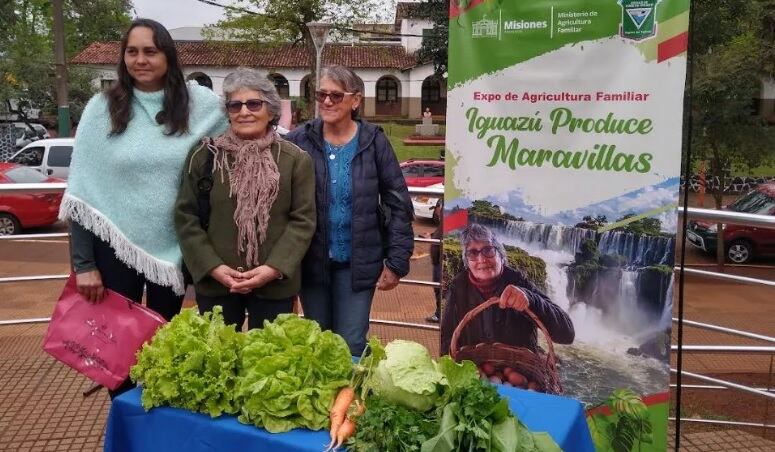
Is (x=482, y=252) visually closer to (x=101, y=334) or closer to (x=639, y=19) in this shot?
(x=639, y=19)

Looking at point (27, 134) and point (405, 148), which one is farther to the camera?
point (405, 148)

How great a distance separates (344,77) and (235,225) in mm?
807

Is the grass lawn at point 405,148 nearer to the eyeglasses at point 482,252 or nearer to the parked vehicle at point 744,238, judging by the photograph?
the parked vehicle at point 744,238

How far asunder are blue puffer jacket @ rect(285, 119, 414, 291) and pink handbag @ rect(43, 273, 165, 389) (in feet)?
2.39

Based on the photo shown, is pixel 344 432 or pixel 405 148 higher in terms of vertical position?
pixel 405 148

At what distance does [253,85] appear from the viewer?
8.96ft

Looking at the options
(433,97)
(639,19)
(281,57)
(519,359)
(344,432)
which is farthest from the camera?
(433,97)

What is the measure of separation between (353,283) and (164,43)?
1298 millimetres

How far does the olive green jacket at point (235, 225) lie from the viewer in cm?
274

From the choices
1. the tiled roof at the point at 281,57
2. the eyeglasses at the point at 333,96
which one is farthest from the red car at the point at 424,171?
the tiled roof at the point at 281,57

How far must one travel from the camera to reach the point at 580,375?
3020 mm

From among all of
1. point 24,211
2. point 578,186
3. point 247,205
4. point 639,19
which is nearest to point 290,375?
point 247,205

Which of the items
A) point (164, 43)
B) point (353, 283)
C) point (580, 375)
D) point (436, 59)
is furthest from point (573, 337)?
point (436, 59)

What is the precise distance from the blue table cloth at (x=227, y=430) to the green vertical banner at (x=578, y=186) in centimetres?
77
